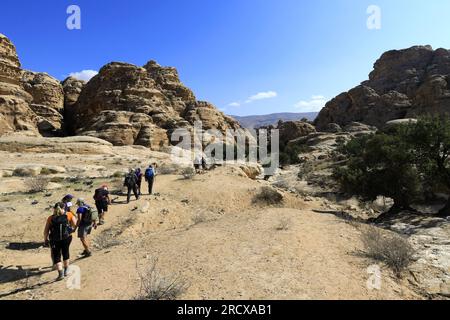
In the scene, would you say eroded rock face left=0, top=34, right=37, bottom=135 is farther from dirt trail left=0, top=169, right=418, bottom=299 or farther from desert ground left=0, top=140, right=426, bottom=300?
dirt trail left=0, top=169, right=418, bottom=299

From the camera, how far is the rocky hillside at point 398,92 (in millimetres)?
62094

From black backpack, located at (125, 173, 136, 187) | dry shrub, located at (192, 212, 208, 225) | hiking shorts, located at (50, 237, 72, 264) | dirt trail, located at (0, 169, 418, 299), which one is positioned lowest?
dry shrub, located at (192, 212, 208, 225)

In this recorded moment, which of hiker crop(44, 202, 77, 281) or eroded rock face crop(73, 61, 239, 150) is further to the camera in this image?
eroded rock face crop(73, 61, 239, 150)

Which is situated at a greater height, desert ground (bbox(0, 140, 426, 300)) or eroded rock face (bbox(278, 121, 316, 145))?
eroded rock face (bbox(278, 121, 316, 145))

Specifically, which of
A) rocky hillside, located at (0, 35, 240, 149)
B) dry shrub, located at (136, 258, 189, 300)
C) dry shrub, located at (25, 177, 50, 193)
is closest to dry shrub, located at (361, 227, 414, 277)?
dry shrub, located at (136, 258, 189, 300)

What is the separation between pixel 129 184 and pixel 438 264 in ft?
39.6

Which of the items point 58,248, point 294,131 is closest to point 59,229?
point 58,248

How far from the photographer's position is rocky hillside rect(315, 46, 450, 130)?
6209 centimetres

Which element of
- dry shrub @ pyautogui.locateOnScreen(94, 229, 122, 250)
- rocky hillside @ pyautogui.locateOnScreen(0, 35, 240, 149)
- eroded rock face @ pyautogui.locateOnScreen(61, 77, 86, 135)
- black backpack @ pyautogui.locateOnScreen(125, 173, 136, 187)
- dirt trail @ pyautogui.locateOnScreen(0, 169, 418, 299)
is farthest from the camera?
eroded rock face @ pyautogui.locateOnScreen(61, 77, 86, 135)

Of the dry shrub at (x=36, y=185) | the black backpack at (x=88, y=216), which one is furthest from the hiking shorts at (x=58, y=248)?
the dry shrub at (x=36, y=185)

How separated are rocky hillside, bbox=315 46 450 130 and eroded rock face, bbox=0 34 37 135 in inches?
2338

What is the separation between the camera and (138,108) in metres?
49.8

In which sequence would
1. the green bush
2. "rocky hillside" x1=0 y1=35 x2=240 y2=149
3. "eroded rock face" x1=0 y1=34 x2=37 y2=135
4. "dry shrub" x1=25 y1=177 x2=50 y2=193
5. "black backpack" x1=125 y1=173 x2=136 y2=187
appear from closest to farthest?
"black backpack" x1=125 y1=173 x2=136 y2=187
the green bush
"dry shrub" x1=25 y1=177 x2=50 y2=193
"eroded rock face" x1=0 y1=34 x2=37 y2=135
"rocky hillside" x1=0 y1=35 x2=240 y2=149

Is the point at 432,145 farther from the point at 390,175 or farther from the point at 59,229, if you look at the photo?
the point at 59,229
